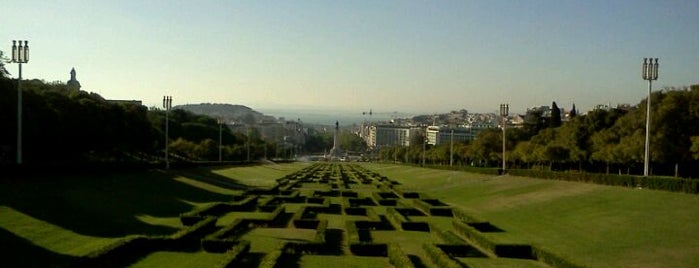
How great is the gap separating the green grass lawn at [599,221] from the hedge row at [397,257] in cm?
424

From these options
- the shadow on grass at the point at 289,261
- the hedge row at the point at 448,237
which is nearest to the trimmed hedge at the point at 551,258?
the hedge row at the point at 448,237

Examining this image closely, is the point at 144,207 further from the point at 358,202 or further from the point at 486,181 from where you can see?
the point at 486,181

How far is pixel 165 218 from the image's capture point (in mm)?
27344

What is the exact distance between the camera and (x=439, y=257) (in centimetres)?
1859

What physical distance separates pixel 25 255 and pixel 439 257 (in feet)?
31.2

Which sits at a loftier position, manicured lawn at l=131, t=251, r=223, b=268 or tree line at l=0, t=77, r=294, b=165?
tree line at l=0, t=77, r=294, b=165

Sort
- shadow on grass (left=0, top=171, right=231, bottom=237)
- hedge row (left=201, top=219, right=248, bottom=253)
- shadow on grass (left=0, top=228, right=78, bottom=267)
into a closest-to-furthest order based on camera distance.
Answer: shadow on grass (left=0, top=228, right=78, bottom=267) < hedge row (left=201, top=219, right=248, bottom=253) < shadow on grass (left=0, top=171, right=231, bottom=237)

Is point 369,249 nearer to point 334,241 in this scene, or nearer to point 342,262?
point 342,262

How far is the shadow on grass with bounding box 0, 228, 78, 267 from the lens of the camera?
52.9ft

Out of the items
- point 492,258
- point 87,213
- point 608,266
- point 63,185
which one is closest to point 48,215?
point 87,213

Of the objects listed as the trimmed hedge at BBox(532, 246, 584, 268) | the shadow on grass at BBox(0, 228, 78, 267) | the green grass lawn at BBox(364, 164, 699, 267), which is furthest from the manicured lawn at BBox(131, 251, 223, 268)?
the green grass lawn at BBox(364, 164, 699, 267)

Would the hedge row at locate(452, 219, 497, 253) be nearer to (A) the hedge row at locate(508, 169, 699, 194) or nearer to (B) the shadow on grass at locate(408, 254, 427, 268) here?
(B) the shadow on grass at locate(408, 254, 427, 268)

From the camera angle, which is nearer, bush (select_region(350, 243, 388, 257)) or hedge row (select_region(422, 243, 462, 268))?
hedge row (select_region(422, 243, 462, 268))

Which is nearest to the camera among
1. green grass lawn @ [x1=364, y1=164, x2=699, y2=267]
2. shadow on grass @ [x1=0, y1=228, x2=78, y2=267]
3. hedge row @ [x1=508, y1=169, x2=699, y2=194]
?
shadow on grass @ [x1=0, y1=228, x2=78, y2=267]
